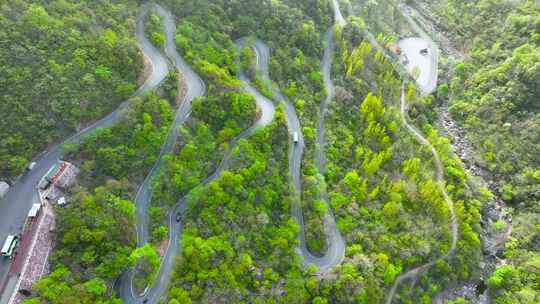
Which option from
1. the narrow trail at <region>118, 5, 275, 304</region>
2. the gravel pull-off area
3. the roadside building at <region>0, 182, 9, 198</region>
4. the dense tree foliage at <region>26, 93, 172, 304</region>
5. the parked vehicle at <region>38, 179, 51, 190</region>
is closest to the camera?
the dense tree foliage at <region>26, 93, 172, 304</region>

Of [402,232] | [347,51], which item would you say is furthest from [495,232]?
[347,51]

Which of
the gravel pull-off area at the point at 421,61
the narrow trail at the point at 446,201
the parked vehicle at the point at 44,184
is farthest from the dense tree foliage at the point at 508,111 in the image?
the parked vehicle at the point at 44,184

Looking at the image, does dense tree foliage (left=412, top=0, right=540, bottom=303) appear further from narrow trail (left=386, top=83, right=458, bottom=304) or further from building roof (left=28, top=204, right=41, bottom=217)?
building roof (left=28, top=204, right=41, bottom=217)

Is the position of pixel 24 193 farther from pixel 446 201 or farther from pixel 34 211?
pixel 446 201

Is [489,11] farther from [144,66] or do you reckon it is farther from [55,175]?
[55,175]

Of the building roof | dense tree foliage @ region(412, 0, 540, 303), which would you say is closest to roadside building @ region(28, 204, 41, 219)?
the building roof
